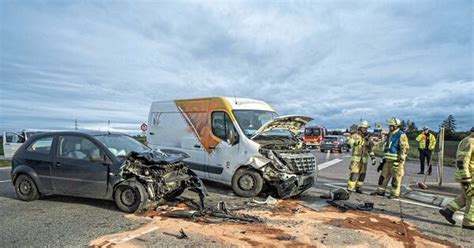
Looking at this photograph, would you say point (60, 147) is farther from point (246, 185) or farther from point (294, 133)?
point (294, 133)

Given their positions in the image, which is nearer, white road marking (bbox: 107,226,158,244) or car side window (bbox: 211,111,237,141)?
white road marking (bbox: 107,226,158,244)

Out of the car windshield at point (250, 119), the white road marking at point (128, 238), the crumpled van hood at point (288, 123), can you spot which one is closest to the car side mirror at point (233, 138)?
the car windshield at point (250, 119)

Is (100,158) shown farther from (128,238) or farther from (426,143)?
(426,143)

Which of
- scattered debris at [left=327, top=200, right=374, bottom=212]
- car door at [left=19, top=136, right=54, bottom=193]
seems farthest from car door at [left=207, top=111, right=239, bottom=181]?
car door at [left=19, top=136, right=54, bottom=193]

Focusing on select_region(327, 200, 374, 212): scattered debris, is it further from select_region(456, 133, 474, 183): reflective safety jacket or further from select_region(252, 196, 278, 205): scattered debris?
select_region(456, 133, 474, 183): reflective safety jacket

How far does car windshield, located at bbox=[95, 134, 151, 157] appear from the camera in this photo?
6.59 m

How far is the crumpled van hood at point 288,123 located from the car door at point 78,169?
3.39 meters

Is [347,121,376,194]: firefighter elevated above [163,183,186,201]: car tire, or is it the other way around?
[347,121,376,194]: firefighter

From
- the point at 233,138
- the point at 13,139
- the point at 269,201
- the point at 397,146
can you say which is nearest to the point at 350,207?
the point at 269,201

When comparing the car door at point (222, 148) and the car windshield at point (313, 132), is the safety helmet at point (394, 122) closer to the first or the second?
the car door at point (222, 148)

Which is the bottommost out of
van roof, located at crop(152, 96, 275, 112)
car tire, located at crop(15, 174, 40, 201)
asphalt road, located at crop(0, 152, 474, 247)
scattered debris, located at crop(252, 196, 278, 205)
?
asphalt road, located at crop(0, 152, 474, 247)

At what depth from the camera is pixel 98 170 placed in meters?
6.28

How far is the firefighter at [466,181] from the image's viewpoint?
18.2ft

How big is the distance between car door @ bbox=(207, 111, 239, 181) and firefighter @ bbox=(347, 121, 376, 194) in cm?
325
